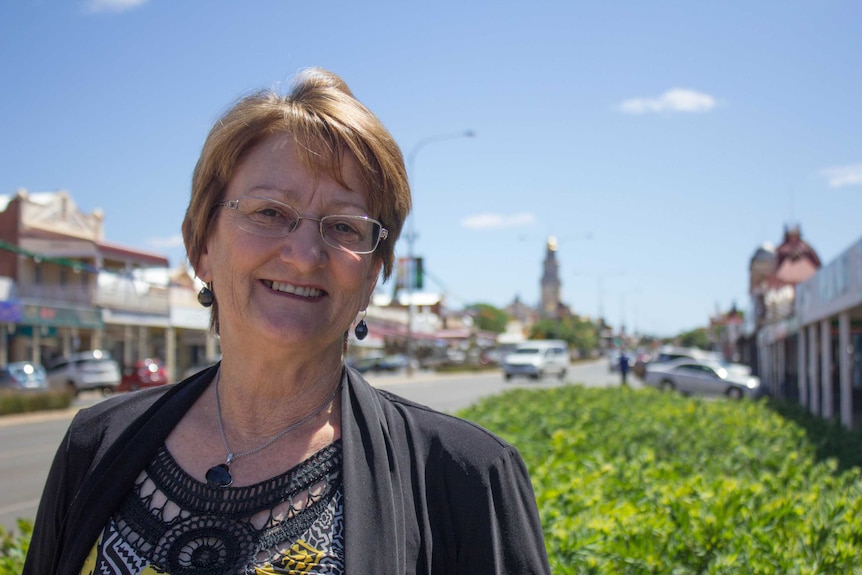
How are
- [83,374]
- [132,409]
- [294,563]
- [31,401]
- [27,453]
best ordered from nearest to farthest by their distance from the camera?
[294,563], [132,409], [27,453], [31,401], [83,374]

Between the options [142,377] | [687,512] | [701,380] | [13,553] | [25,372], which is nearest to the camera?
[13,553]

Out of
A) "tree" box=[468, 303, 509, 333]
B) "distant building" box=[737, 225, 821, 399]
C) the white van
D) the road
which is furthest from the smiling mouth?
"tree" box=[468, 303, 509, 333]

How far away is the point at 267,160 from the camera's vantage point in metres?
1.99

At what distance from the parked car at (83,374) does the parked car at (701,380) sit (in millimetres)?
20122

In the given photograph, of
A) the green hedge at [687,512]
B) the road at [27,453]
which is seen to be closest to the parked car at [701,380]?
the road at [27,453]

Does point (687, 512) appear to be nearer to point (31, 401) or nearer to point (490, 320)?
point (31, 401)

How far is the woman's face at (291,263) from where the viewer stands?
193cm

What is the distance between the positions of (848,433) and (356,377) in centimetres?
997

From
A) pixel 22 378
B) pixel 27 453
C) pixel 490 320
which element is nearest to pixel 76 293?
pixel 22 378

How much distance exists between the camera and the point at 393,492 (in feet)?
5.85

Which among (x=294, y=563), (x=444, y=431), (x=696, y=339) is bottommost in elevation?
(x=696, y=339)

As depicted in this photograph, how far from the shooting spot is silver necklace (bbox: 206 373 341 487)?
1888 mm

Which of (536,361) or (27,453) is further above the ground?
(536,361)

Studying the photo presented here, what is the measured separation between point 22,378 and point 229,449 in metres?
28.8
